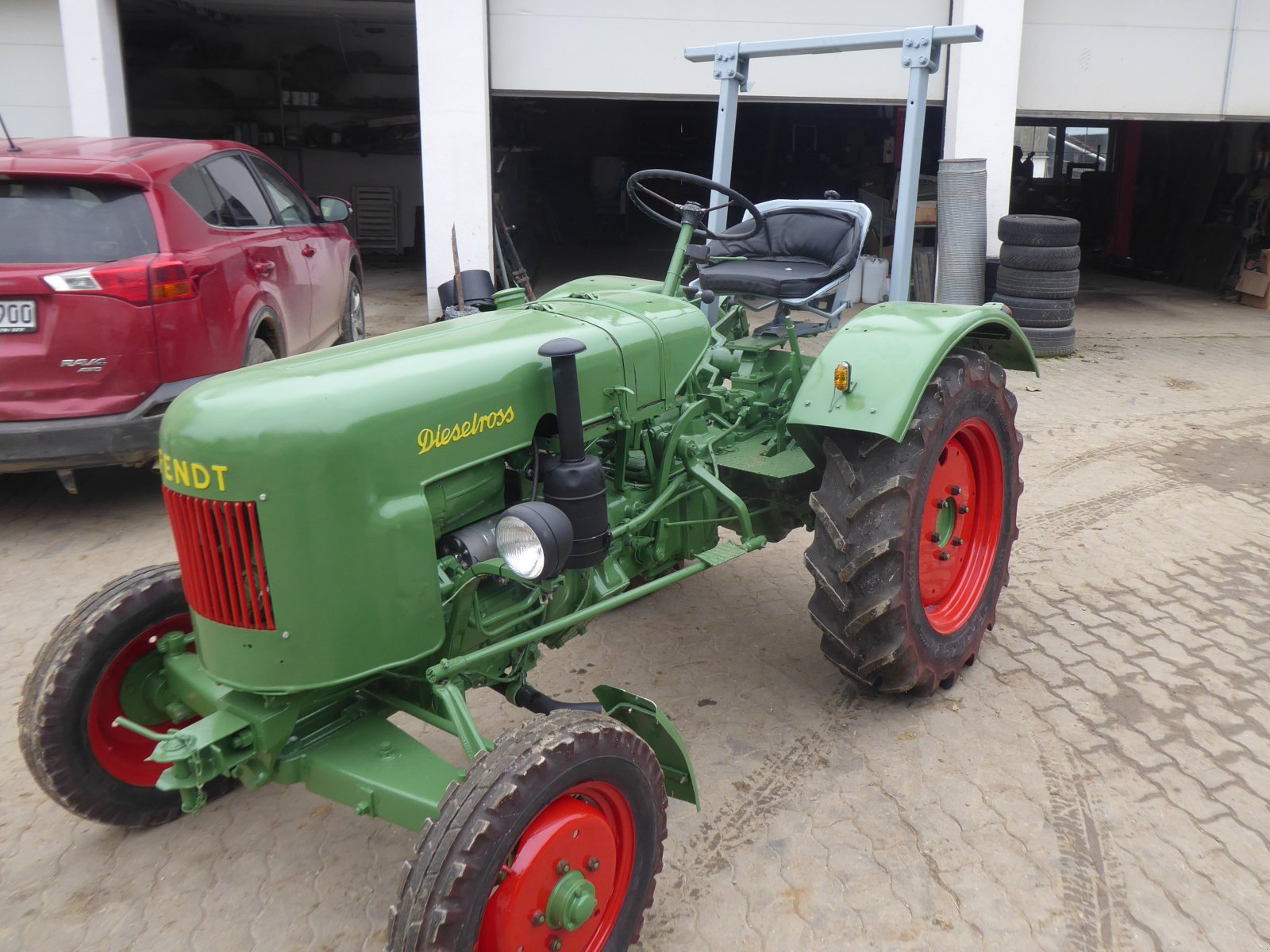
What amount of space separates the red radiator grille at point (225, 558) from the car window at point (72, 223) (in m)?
2.75

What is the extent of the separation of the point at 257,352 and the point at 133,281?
906 mm

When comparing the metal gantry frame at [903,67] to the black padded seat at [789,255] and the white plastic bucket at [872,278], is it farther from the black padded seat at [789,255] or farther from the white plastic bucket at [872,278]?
the white plastic bucket at [872,278]

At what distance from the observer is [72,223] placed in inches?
172

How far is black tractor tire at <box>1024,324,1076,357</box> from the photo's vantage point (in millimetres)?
8367

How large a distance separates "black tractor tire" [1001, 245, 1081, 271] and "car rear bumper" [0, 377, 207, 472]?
6544 millimetres

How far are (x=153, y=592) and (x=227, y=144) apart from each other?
3750 mm

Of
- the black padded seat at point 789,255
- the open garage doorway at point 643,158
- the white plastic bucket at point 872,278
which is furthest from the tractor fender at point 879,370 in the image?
the open garage doorway at point 643,158

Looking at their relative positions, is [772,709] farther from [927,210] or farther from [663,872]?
[927,210]

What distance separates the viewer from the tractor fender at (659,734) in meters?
2.38

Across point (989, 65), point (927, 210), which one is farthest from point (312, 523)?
point (927, 210)

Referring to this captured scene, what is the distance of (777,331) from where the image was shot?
3.75 meters

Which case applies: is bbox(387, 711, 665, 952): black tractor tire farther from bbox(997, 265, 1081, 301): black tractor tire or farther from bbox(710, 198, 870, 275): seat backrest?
bbox(997, 265, 1081, 301): black tractor tire

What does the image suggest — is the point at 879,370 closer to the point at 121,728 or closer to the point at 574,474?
the point at 574,474

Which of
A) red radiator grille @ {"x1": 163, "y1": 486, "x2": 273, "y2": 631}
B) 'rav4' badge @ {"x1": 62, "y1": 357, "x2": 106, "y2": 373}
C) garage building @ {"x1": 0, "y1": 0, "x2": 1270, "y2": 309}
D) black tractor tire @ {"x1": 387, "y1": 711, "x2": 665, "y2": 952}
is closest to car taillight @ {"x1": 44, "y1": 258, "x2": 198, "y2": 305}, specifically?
'rav4' badge @ {"x1": 62, "y1": 357, "x2": 106, "y2": 373}
